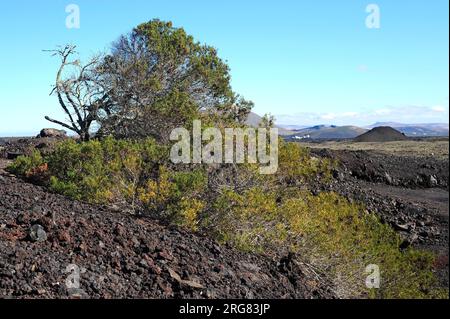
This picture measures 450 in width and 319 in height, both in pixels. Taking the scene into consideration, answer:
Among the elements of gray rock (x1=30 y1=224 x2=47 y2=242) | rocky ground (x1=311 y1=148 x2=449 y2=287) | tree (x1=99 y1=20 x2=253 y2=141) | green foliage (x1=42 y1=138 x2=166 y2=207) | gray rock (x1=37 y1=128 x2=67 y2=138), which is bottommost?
rocky ground (x1=311 y1=148 x2=449 y2=287)

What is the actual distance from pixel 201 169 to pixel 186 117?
366 cm

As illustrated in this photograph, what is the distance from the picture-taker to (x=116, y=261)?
19.2 ft

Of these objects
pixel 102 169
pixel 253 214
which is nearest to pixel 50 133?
pixel 102 169

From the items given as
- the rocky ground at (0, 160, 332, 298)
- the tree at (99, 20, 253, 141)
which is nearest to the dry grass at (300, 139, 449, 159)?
the tree at (99, 20, 253, 141)

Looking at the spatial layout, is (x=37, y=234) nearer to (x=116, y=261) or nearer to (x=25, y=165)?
(x=116, y=261)

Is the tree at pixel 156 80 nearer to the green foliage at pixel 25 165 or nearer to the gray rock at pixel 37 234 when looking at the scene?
the green foliage at pixel 25 165

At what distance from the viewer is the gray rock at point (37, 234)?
6.07m

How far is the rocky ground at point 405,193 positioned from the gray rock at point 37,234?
18.9 ft

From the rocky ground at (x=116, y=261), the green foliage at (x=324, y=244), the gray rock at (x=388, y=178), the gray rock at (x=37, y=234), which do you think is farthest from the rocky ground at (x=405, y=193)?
the gray rock at (x=37, y=234)

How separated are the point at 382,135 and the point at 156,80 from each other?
47230 millimetres

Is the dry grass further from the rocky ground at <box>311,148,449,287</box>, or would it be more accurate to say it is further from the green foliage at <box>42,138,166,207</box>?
the green foliage at <box>42,138,166,207</box>

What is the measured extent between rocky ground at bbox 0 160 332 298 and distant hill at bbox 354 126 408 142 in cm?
5072

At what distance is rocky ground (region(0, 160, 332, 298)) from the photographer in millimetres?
5184

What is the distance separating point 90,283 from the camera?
521 centimetres
